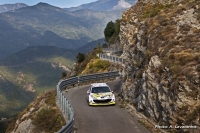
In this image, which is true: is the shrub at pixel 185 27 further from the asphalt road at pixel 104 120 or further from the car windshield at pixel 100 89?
the car windshield at pixel 100 89

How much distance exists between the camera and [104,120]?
46.8ft

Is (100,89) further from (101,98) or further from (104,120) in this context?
(104,120)

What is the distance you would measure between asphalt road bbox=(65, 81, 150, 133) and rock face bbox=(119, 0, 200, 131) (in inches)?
39.7

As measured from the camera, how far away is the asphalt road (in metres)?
12.5

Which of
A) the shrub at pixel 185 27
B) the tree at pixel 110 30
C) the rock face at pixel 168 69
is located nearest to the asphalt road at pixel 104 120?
A: the rock face at pixel 168 69

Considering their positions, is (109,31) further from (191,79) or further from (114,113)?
(191,79)

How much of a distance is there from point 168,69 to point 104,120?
4.79 meters

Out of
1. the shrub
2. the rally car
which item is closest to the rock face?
the shrub

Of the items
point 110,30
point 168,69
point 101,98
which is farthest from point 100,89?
point 110,30

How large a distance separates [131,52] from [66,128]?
9694 mm

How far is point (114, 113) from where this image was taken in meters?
15.9

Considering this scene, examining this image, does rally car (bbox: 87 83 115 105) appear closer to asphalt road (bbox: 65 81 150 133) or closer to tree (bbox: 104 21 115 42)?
asphalt road (bbox: 65 81 150 133)

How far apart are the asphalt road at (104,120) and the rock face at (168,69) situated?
1.01 metres

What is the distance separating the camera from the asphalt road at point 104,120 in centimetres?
1252
